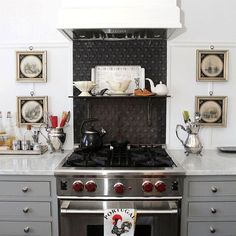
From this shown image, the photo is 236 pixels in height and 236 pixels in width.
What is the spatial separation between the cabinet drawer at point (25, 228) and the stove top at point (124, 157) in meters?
0.39

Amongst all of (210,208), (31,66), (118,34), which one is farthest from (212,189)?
(31,66)

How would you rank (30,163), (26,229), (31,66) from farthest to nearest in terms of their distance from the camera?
(31,66), (30,163), (26,229)

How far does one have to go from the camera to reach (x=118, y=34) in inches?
82.5

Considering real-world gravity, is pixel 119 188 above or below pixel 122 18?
below

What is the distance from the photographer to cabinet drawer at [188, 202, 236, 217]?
1717mm

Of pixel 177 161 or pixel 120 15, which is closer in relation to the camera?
pixel 120 15

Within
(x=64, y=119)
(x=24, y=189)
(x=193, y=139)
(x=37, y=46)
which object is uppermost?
(x=37, y=46)

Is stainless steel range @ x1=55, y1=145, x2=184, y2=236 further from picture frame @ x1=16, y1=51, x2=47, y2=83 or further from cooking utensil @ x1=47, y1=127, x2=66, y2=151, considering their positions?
picture frame @ x1=16, y1=51, x2=47, y2=83

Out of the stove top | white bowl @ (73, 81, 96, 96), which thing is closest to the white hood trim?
white bowl @ (73, 81, 96, 96)

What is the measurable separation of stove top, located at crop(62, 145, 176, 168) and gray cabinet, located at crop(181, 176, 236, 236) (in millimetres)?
201

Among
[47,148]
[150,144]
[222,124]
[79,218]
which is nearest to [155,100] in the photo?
[150,144]

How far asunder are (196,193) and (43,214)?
93 cm

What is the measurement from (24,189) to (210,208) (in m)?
1.12

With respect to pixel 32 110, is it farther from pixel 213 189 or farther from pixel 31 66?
pixel 213 189
